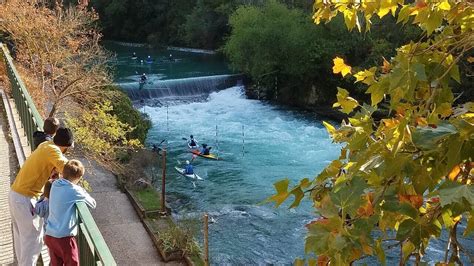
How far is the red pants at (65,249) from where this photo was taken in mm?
3613

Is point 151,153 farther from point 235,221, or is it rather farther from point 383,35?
point 383,35

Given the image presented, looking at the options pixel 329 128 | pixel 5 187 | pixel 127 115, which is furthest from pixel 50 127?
pixel 127 115

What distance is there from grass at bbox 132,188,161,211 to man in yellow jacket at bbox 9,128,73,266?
11.4 meters

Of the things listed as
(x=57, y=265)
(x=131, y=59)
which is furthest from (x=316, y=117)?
(x=57, y=265)

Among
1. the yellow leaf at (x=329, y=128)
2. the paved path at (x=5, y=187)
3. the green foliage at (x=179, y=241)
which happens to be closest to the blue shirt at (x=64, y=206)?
the paved path at (x=5, y=187)

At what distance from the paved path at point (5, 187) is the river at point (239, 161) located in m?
6.31

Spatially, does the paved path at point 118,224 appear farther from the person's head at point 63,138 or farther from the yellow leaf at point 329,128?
the yellow leaf at point 329,128

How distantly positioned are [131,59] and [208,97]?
12655mm

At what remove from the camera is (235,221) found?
15.0m

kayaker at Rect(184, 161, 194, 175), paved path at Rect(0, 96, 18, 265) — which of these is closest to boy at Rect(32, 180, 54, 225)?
paved path at Rect(0, 96, 18, 265)

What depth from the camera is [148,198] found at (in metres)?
16.6

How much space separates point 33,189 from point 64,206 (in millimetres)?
815

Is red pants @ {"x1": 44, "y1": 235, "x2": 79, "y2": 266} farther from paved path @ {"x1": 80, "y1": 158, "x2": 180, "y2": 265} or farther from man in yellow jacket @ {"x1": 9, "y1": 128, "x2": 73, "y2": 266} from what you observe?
paved path @ {"x1": 80, "y1": 158, "x2": 180, "y2": 265}

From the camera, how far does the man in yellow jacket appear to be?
403 centimetres
